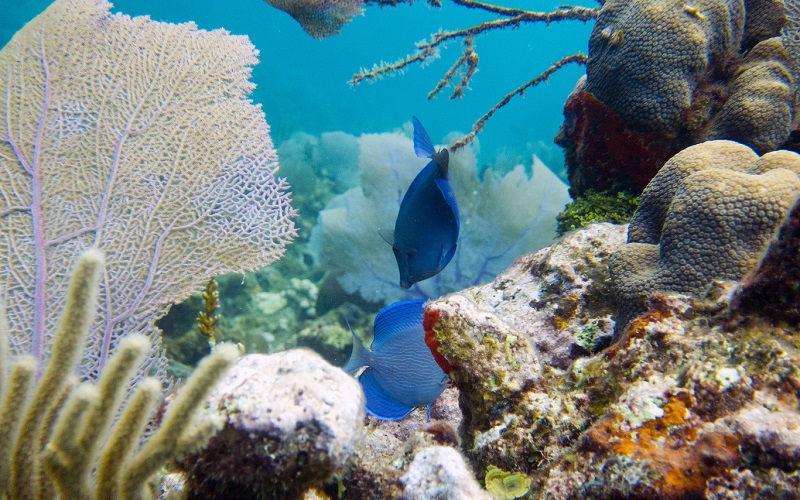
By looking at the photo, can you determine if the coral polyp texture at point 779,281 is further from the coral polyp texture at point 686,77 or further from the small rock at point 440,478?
the coral polyp texture at point 686,77

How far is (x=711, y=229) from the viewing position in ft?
5.26

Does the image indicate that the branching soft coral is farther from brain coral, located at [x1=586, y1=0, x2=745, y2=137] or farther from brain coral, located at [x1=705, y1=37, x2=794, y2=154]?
brain coral, located at [x1=705, y1=37, x2=794, y2=154]

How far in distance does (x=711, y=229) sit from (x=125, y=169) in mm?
3410

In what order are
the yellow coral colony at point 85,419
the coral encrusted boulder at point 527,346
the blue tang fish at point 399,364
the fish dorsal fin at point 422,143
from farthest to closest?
the fish dorsal fin at point 422,143, the blue tang fish at point 399,364, the coral encrusted boulder at point 527,346, the yellow coral colony at point 85,419

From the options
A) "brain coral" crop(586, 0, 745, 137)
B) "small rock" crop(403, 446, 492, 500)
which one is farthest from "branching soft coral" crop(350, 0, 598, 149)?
"small rock" crop(403, 446, 492, 500)

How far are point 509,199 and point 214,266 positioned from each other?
412 centimetres

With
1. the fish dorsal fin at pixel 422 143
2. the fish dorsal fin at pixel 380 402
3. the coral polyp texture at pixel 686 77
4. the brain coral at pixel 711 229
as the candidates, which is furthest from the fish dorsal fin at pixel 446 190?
the coral polyp texture at pixel 686 77

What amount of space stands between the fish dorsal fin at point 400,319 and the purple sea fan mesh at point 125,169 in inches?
49.2

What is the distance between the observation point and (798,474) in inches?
36.0

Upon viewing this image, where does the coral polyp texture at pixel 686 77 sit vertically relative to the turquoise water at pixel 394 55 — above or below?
above

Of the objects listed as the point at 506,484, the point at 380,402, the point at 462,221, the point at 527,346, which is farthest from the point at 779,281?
the point at 462,221

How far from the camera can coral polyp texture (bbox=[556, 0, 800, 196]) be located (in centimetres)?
264

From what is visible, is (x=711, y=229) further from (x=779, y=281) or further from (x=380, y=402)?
(x=380, y=402)

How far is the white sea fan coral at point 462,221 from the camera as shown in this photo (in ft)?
18.4
